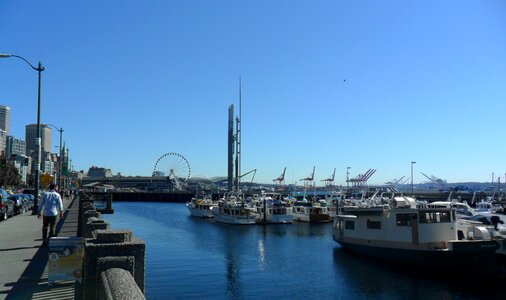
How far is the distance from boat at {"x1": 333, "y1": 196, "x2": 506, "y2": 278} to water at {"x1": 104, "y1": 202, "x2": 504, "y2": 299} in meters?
1.35

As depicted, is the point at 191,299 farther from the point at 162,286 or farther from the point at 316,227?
the point at 316,227

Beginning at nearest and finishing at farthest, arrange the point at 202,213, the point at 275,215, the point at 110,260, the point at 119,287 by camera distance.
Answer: the point at 119,287, the point at 110,260, the point at 275,215, the point at 202,213

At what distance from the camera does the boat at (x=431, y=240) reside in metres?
31.8

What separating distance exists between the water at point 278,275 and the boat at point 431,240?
1.35m

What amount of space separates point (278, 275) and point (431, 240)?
11829 mm

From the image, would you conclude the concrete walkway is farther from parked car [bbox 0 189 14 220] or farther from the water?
parked car [bbox 0 189 14 220]

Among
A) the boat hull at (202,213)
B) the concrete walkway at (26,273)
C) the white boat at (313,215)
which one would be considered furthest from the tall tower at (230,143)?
the concrete walkway at (26,273)

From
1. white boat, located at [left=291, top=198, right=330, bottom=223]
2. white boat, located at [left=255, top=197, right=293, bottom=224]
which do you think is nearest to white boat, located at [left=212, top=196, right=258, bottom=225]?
white boat, located at [left=255, top=197, right=293, bottom=224]

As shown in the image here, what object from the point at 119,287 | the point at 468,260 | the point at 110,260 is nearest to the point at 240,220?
the point at 468,260

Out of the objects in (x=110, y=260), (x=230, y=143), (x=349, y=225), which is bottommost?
(x=349, y=225)

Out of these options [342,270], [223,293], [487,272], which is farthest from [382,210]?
[223,293]

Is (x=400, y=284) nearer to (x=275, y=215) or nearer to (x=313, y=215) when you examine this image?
(x=275, y=215)

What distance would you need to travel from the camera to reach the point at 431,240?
34062mm

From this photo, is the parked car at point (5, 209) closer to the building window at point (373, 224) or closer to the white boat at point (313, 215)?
the building window at point (373, 224)
